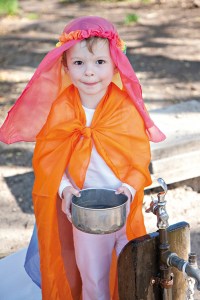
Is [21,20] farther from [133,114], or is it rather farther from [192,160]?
[133,114]

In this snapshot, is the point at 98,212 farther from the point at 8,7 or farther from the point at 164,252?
the point at 8,7

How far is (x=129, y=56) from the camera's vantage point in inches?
285

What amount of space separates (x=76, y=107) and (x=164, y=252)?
0.68 m

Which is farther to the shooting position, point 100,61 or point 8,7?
point 8,7

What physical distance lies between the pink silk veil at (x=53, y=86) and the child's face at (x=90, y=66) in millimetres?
31

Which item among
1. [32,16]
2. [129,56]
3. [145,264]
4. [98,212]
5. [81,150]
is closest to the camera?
[98,212]

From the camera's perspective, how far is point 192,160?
4.38 metres

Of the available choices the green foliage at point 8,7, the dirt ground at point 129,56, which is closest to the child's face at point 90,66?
the dirt ground at point 129,56

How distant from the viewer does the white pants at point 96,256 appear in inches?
108

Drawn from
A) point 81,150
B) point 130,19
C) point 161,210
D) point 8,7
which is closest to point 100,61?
point 81,150

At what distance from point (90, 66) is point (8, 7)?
7204 millimetres

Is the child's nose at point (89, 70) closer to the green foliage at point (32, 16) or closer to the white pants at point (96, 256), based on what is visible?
the white pants at point (96, 256)

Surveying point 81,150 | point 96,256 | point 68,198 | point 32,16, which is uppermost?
point 81,150

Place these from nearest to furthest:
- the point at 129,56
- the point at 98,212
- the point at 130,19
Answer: the point at 98,212, the point at 129,56, the point at 130,19
